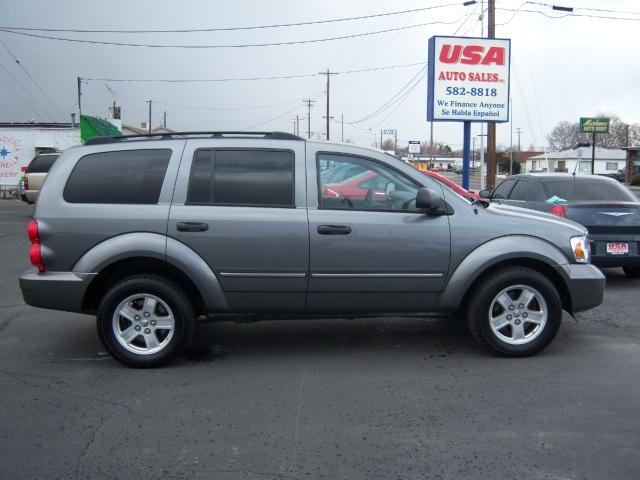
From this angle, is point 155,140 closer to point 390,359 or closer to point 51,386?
point 51,386

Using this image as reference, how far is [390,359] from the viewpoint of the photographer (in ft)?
17.6

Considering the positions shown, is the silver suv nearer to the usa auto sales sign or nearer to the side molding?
the side molding

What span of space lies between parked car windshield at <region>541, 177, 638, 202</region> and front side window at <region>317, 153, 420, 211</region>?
4483 mm

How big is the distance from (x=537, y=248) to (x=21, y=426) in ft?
13.5

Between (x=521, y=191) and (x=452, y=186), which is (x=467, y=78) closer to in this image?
(x=521, y=191)

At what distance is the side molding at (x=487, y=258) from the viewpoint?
16.8ft

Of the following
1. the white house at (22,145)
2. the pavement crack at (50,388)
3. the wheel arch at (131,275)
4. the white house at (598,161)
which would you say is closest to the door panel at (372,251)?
the wheel arch at (131,275)

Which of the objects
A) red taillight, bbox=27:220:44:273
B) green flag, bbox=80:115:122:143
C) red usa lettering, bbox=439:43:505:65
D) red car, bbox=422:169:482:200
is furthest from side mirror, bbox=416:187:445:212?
green flag, bbox=80:115:122:143

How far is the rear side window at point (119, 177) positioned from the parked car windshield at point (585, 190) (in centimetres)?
597

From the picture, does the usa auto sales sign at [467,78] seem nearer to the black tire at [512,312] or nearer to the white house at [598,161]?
the black tire at [512,312]

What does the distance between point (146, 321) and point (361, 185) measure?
212 cm

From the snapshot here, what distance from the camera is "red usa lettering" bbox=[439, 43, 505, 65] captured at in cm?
1645

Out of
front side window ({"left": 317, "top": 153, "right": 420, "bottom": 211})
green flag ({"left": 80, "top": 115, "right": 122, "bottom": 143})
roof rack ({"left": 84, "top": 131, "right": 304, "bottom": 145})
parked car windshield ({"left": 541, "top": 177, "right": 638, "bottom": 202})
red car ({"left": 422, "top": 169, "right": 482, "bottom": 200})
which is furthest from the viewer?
green flag ({"left": 80, "top": 115, "right": 122, "bottom": 143})

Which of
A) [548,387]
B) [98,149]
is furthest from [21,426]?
[548,387]
